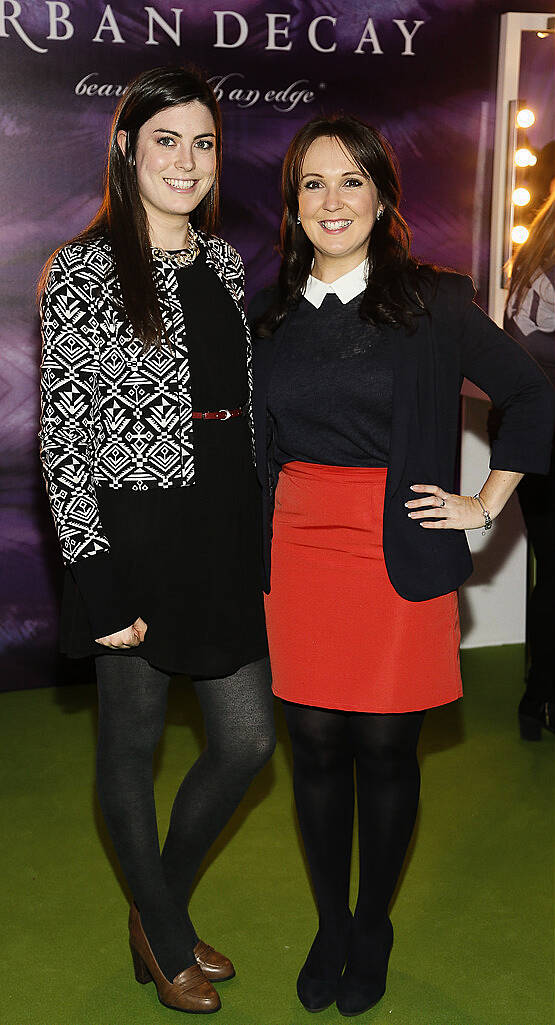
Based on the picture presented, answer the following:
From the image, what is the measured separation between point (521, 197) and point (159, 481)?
2752 mm

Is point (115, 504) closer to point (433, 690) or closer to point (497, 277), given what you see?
point (433, 690)

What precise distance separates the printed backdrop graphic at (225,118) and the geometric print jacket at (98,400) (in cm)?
205

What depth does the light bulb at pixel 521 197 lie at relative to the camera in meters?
4.38

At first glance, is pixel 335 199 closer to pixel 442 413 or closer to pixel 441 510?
pixel 442 413

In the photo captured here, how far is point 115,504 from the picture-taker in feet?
6.93

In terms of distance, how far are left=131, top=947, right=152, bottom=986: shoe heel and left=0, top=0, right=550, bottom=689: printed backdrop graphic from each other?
199 centimetres

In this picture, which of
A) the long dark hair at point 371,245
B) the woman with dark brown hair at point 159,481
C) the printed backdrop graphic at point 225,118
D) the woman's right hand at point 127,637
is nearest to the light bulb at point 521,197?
the printed backdrop graphic at point 225,118

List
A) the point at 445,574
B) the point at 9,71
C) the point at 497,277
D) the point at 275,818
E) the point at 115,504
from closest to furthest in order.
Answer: the point at 115,504, the point at 445,574, the point at 275,818, the point at 9,71, the point at 497,277

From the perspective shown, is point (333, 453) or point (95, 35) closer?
point (333, 453)

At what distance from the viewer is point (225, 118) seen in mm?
4148

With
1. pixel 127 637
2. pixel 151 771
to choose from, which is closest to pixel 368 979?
pixel 151 771

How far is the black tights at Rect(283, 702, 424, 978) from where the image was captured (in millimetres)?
2293

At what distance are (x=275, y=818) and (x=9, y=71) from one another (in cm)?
256

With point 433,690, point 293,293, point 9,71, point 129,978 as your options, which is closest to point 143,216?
point 293,293
